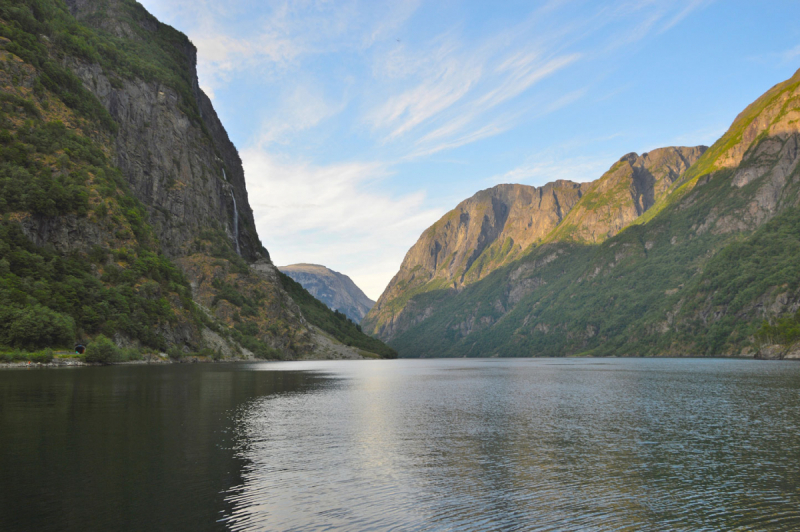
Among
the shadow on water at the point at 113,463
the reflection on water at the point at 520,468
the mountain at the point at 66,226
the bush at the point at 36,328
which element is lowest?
the reflection on water at the point at 520,468

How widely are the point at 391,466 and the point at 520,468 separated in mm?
7514

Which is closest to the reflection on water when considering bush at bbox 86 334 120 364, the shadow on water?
the shadow on water

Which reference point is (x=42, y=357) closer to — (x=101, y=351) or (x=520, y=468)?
(x=101, y=351)

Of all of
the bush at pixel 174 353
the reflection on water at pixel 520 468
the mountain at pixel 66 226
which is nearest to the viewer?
the reflection on water at pixel 520 468

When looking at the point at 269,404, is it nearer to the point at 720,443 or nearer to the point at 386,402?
the point at 386,402

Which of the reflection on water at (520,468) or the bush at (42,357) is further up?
the bush at (42,357)

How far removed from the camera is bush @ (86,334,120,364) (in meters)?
116

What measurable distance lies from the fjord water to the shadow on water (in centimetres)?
12

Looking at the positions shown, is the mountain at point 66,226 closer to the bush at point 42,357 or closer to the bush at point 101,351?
the bush at point 42,357

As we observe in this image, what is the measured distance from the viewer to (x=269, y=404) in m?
57.2

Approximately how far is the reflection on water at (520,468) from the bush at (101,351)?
83658mm

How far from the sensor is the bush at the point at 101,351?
116 m

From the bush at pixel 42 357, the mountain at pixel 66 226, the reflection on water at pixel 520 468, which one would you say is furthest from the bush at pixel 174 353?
the reflection on water at pixel 520 468

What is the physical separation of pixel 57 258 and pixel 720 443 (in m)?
154
